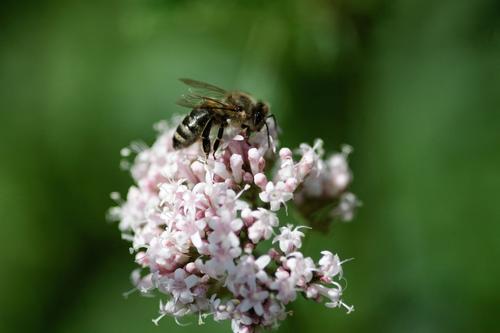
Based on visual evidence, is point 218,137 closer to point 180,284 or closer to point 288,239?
point 288,239

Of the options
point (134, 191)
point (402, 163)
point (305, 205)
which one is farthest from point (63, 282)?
point (402, 163)

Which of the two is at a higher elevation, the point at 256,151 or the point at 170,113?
the point at 256,151

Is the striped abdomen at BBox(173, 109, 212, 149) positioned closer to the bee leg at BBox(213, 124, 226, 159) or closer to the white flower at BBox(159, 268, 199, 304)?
the bee leg at BBox(213, 124, 226, 159)

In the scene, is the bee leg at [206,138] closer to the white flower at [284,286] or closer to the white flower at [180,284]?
the white flower at [180,284]

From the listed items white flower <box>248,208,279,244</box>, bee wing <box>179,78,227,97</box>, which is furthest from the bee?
white flower <box>248,208,279,244</box>

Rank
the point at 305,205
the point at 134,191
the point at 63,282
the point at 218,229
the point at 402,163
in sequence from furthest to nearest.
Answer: the point at 63,282, the point at 402,163, the point at 305,205, the point at 134,191, the point at 218,229

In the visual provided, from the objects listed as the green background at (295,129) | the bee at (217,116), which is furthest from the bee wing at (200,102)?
the green background at (295,129)

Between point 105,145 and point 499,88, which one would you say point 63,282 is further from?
point 499,88
